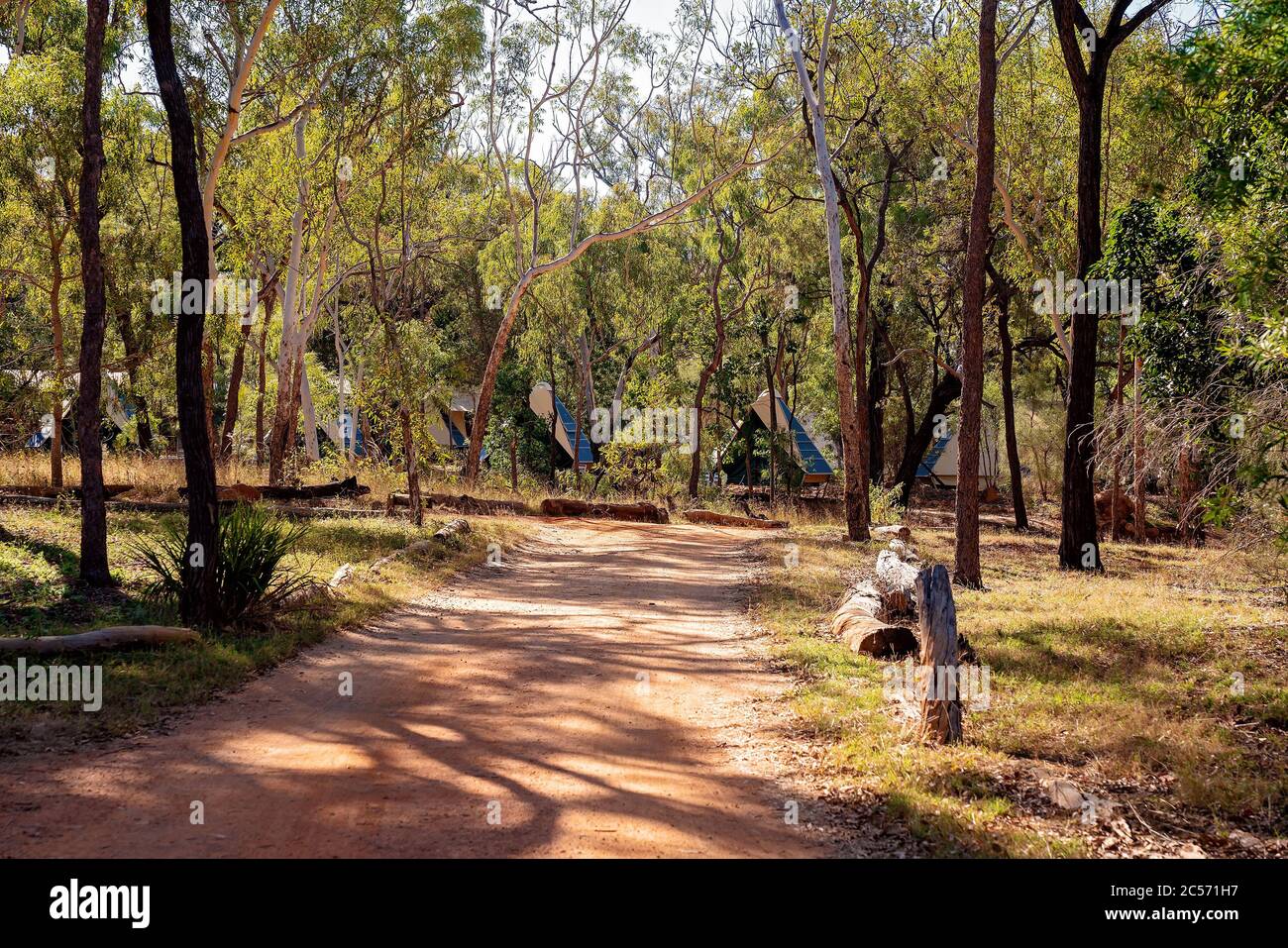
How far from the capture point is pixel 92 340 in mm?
11047

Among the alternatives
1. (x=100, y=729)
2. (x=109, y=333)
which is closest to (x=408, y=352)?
(x=109, y=333)

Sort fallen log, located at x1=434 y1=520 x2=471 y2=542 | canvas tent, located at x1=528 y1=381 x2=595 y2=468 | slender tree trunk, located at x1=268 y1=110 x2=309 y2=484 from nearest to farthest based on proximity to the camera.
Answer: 1. fallen log, located at x1=434 y1=520 x2=471 y2=542
2. slender tree trunk, located at x1=268 y1=110 x2=309 y2=484
3. canvas tent, located at x1=528 y1=381 x2=595 y2=468

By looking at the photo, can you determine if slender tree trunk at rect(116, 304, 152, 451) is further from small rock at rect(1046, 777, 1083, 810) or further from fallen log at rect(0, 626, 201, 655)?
small rock at rect(1046, 777, 1083, 810)

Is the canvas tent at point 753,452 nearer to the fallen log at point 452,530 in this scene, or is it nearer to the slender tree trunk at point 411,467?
the slender tree trunk at point 411,467

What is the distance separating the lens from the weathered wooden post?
6.67m

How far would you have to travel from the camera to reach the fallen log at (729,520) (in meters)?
24.3

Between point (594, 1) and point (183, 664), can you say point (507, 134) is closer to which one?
point (594, 1)

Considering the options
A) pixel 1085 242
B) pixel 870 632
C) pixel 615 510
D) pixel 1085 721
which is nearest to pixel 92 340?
pixel 870 632

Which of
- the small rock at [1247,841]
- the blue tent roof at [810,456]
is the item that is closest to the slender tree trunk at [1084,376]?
the small rock at [1247,841]

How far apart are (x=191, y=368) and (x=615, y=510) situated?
1530 centimetres

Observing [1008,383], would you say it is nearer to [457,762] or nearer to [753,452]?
[753,452]

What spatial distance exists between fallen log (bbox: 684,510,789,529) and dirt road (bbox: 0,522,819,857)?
1350cm

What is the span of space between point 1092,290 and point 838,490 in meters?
18.4

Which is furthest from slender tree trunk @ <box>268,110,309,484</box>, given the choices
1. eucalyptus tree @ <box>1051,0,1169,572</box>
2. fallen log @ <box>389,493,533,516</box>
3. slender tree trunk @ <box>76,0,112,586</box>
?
eucalyptus tree @ <box>1051,0,1169,572</box>
